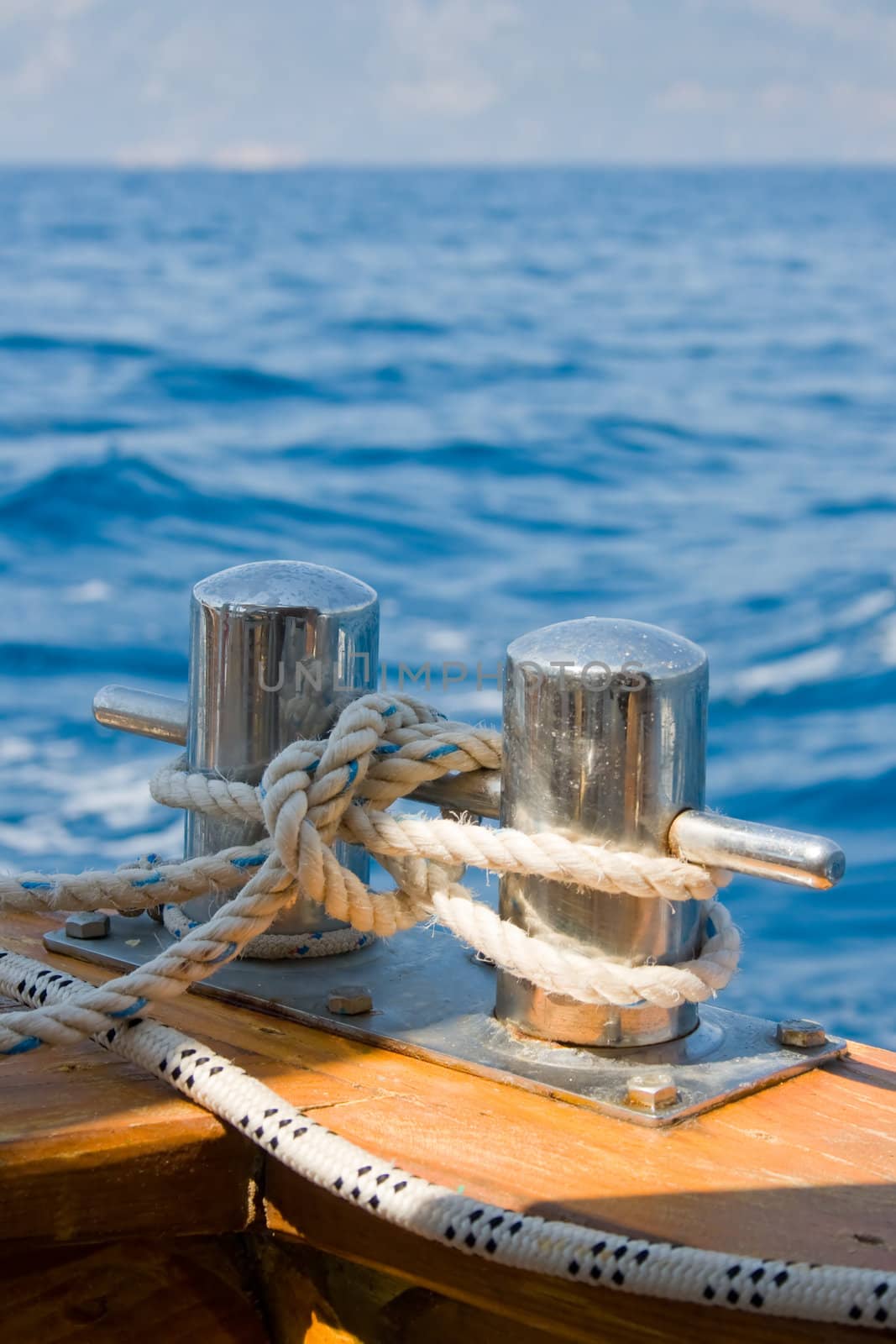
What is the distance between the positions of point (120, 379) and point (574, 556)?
168 inches

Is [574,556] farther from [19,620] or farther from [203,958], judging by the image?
[203,958]

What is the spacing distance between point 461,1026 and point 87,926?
0.38 m

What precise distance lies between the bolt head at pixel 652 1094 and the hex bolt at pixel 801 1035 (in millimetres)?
139

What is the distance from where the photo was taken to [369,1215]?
96 cm

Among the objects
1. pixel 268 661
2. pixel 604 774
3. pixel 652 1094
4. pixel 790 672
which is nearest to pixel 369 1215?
pixel 652 1094

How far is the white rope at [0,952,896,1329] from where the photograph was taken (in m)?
0.83

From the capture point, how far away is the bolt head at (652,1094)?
1.06 meters

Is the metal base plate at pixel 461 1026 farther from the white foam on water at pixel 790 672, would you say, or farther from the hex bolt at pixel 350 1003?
the white foam on water at pixel 790 672

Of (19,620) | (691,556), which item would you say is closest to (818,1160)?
(19,620)

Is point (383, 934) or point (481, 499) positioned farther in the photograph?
point (481, 499)

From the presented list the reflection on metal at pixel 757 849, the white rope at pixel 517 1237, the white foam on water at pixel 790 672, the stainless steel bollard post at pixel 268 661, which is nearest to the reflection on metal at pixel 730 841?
the reflection on metal at pixel 757 849

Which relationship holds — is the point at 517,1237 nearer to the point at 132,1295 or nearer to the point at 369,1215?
Result: the point at 369,1215

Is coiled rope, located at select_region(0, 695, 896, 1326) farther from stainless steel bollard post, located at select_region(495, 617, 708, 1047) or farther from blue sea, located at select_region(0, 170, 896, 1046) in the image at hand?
blue sea, located at select_region(0, 170, 896, 1046)

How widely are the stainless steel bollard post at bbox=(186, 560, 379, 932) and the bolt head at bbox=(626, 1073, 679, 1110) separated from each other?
1.24 ft
